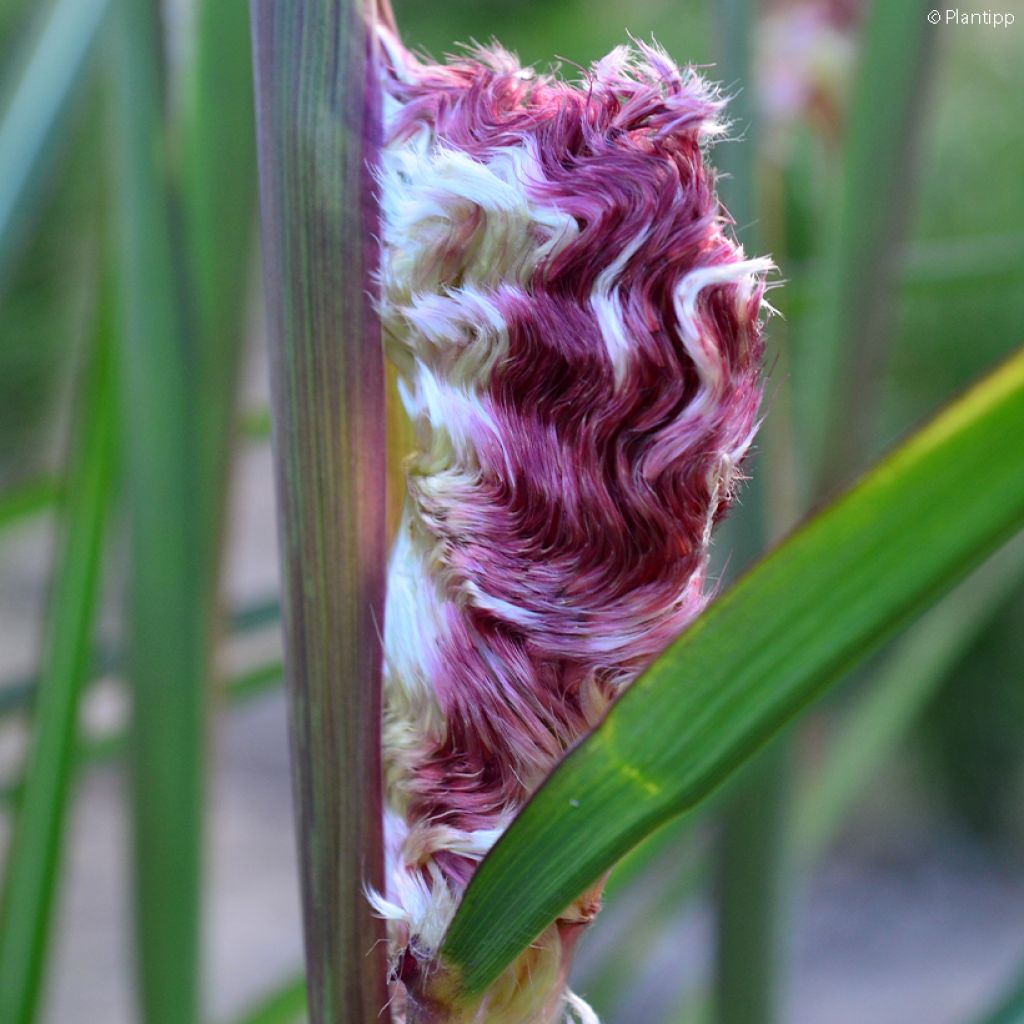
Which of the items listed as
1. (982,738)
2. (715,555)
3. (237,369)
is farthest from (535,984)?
(982,738)

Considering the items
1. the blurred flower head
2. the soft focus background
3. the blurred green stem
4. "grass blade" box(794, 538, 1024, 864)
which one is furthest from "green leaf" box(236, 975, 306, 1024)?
the blurred flower head

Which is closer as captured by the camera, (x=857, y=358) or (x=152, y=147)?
(x=152, y=147)

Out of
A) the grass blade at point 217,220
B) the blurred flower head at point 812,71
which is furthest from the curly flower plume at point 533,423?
the blurred flower head at point 812,71

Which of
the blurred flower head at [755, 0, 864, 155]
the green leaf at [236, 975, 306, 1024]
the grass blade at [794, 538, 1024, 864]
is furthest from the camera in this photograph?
the blurred flower head at [755, 0, 864, 155]

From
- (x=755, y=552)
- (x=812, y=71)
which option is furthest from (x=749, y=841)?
(x=812, y=71)

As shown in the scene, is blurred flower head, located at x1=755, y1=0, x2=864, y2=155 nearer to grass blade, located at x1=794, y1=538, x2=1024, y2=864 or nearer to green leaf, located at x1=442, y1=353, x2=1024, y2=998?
grass blade, located at x1=794, y1=538, x2=1024, y2=864

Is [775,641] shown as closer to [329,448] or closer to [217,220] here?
[329,448]

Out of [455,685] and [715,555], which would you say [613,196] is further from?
[715,555]
